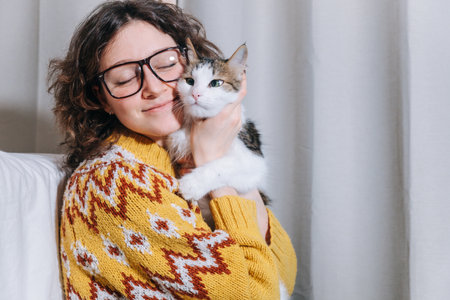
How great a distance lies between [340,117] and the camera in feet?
4.57

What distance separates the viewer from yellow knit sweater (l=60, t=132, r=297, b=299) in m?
0.87

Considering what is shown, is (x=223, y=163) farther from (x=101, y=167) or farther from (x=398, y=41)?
(x=398, y=41)

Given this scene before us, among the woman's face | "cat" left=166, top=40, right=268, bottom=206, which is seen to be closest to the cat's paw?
"cat" left=166, top=40, right=268, bottom=206

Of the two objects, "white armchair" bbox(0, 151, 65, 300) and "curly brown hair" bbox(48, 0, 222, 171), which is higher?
"curly brown hair" bbox(48, 0, 222, 171)

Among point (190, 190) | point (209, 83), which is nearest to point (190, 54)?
point (209, 83)

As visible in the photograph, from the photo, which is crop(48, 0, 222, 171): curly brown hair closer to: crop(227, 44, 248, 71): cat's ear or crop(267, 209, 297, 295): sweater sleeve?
crop(227, 44, 248, 71): cat's ear

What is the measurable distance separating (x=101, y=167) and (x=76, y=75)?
14.1 inches

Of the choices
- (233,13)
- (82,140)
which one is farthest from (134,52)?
(233,13)

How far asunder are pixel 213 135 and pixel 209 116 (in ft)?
0.22

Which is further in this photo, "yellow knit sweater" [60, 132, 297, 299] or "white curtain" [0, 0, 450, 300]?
"white curtain" [0, 0, 450, 300]

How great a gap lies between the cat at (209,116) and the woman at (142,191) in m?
0.03

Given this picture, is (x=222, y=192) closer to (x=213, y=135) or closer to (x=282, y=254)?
(x=213, y=135)

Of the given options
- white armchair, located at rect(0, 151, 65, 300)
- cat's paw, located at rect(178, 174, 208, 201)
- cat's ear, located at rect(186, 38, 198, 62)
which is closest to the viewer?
white armchair, located at rect(0, 151, 65, 300)

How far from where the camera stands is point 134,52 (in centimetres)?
105
